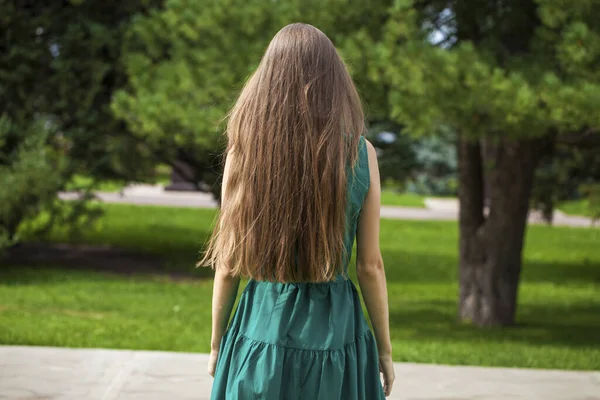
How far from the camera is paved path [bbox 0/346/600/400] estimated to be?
4.71m

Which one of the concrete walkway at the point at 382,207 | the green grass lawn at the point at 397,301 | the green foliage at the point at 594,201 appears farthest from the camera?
the concrete walkway at the point at 382,207

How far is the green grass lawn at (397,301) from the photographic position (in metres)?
6.70

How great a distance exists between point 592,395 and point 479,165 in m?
4.63

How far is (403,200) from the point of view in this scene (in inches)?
1113

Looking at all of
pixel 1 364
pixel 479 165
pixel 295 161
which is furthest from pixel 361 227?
pixel 479 165

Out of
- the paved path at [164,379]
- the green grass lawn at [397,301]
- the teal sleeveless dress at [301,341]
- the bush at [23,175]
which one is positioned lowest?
the green grass lawn at [397,301]

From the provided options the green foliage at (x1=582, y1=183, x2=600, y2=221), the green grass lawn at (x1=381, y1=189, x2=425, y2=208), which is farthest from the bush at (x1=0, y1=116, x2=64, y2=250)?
the green grass lawn at (x1=381, y1=189, x2=425, y2=208)

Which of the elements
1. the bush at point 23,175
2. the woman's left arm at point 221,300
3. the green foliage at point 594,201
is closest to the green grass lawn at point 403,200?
the green foliage at point 594,201

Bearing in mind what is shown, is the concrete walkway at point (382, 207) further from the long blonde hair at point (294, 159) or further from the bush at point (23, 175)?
the long blonde hair at point (294, 159)

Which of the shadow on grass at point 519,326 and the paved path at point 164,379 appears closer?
the paved path at point 164,379

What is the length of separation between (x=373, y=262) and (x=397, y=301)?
9140 millimetres

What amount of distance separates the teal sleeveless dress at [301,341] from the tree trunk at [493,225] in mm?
6271

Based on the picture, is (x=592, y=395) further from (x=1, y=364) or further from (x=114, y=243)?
(x=114, y=243)

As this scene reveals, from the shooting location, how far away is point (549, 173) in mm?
15141
